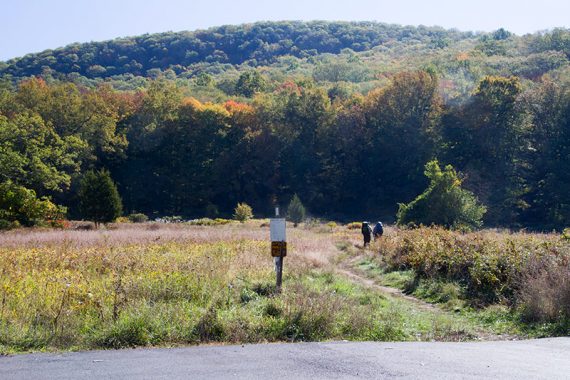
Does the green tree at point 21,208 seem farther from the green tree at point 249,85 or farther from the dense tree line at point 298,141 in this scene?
the green tree at point 249,85

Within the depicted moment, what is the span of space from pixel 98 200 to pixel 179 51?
5280 inches

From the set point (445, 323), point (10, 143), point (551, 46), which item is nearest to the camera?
point (445, 323)

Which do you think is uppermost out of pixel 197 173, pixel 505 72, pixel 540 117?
pixel 505 72

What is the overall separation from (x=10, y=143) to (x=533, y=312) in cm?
4832

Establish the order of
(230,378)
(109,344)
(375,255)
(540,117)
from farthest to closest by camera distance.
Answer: (540,117) < (375,255) < (109,344) < (230,378)

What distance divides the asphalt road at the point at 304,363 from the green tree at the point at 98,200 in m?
38.1

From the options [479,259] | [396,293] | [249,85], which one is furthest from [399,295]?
[249,85]

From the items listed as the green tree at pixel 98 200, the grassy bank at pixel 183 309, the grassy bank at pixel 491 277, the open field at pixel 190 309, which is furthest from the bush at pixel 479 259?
the green tree at pixel 98 200

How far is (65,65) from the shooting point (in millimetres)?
152250

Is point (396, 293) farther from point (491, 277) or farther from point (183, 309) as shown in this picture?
point (183, 309)

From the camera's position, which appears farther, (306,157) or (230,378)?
(306,157)

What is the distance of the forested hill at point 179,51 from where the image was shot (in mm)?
153125

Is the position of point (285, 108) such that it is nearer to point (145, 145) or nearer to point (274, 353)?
point (145, 145)

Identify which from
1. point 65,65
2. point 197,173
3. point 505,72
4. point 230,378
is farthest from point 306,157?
point 65,65
